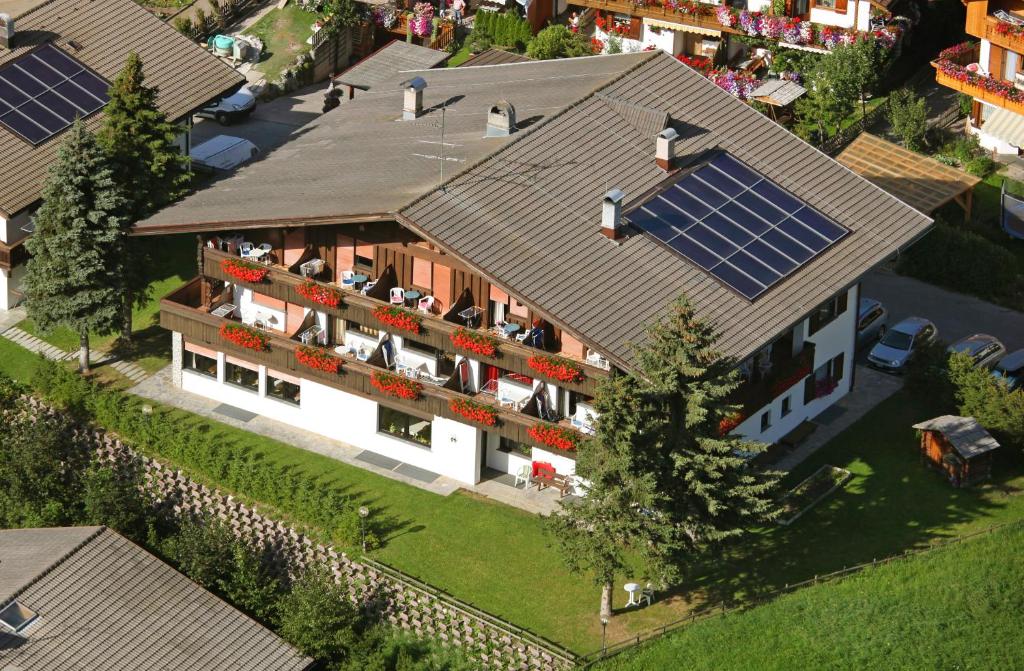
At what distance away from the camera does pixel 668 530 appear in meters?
61.3

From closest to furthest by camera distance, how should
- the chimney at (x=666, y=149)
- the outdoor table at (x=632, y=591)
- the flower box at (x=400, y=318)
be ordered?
the outdoor table at (x=632, y=591) < the flower box at (x=400, y=318) < the chimney at (x=666, y=149)

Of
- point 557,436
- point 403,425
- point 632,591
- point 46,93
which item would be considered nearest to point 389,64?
point 46,93

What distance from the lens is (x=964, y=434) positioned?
229ft

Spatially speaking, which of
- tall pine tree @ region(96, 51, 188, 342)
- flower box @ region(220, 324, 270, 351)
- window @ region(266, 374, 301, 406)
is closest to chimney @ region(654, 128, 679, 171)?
flower box @ region(220, 324, 270, 351)

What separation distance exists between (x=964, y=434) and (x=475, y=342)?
16280mm

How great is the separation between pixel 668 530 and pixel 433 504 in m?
10.6

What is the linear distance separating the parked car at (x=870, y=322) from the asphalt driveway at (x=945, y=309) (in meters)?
1.08

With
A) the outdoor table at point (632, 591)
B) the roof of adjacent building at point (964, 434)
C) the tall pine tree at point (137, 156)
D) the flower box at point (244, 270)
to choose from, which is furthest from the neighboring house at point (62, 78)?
the roof of adjacent building at point (964, 434)

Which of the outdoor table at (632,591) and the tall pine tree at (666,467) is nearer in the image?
the tall pine tree at (666,467)

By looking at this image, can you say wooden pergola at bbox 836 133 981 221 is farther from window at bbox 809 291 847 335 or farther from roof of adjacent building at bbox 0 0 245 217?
roof of adjacent building at bbox 0 0 245 217

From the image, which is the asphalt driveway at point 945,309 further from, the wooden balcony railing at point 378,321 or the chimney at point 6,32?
the chimney at point 6,32

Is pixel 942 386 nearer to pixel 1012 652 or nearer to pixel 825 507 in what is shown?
pixel 825 507

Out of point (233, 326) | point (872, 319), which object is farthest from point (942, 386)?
point (233, 326)

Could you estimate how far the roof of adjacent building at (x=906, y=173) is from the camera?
8481 cm
